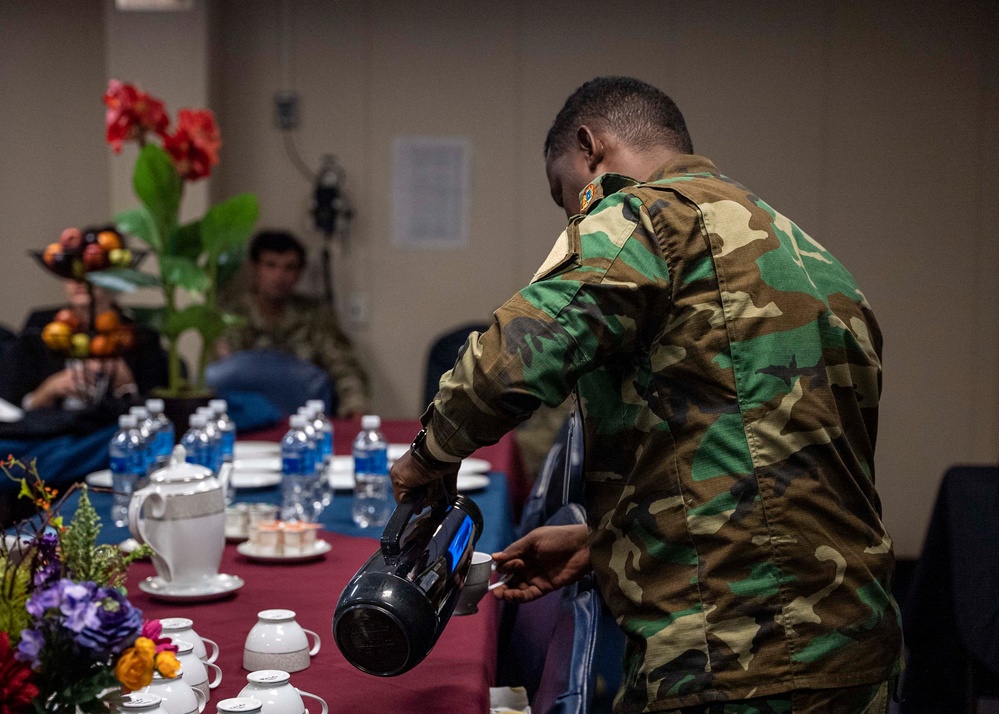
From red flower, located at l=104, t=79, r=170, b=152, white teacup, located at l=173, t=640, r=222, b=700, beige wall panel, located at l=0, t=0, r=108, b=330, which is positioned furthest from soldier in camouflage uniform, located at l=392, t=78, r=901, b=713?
beige wall panel, located at l=0, t=0, r=108, b=330

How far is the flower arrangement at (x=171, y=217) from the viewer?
95.1 inches

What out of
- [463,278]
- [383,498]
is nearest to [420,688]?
[383,498]

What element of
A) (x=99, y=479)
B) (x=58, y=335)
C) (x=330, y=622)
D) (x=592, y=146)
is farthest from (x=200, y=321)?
(x=592, y=146)

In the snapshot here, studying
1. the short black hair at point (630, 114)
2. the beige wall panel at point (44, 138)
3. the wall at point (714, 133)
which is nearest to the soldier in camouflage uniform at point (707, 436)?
the short black hair at point (630, 114)

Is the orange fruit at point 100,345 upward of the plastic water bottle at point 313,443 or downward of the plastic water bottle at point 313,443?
upward

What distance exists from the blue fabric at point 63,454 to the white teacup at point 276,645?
1.41 metres

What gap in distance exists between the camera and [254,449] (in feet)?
8.79

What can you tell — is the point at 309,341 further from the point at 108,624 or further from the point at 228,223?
the point at 108,624

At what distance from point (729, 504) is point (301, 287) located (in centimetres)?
381

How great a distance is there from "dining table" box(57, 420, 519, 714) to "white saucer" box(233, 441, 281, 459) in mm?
493

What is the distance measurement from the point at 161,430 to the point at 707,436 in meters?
1.57

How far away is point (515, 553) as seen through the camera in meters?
1.46

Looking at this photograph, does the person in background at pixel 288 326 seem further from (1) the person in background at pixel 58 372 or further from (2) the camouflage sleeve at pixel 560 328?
(2) the camouflage sleeve at pixel 560 328

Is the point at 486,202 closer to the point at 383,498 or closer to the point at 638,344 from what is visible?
the point at 383,498
